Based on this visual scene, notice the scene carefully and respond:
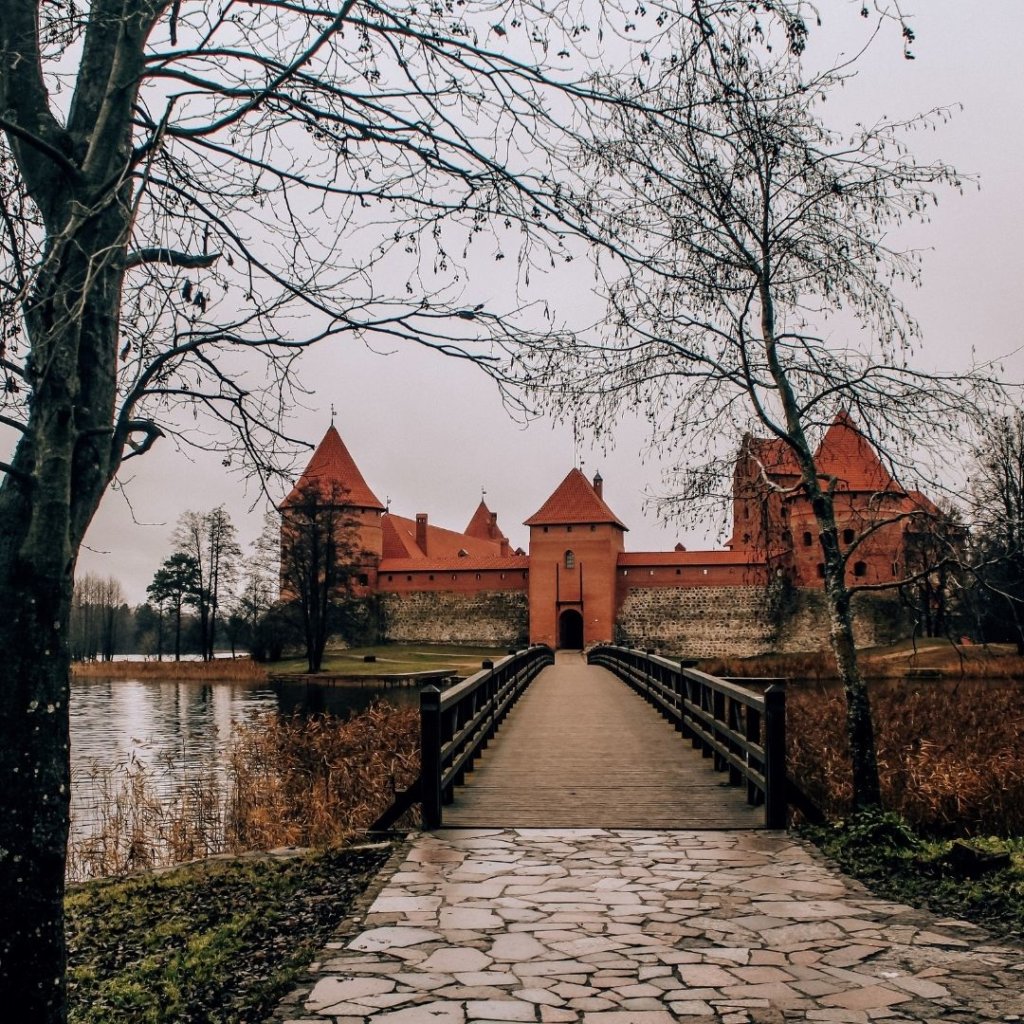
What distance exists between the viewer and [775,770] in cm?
660

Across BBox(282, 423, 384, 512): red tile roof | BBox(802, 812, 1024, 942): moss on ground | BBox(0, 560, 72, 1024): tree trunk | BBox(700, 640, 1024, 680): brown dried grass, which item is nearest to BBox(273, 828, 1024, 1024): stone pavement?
BBox(802, 812, 1024, 942): moss on ground

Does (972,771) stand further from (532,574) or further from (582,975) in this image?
(532,574)

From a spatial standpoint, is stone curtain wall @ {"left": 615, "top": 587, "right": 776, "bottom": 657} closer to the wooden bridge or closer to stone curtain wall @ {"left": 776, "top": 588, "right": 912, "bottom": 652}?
stone curtain wall @ {"left": 776, "top": 588, "right": 912, "bottom": 652}

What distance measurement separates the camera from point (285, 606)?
43531 mm

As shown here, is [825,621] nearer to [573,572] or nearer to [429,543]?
[573,572]

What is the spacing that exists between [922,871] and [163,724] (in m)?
19.0

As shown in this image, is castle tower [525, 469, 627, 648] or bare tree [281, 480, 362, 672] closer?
bare tree [281, 480, 362, 672]

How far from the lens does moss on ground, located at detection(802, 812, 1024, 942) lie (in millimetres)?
4816

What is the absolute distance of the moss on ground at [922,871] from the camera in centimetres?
482

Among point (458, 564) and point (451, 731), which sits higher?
point (458, 564)

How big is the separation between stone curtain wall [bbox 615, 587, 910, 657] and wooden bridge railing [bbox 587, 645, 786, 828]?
1404 inches

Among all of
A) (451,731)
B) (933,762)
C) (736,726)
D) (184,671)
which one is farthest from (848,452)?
(184,671)

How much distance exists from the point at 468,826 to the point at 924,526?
3.83 meters

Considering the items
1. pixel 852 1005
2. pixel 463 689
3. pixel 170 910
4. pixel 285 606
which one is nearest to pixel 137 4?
pixel 852 1005
